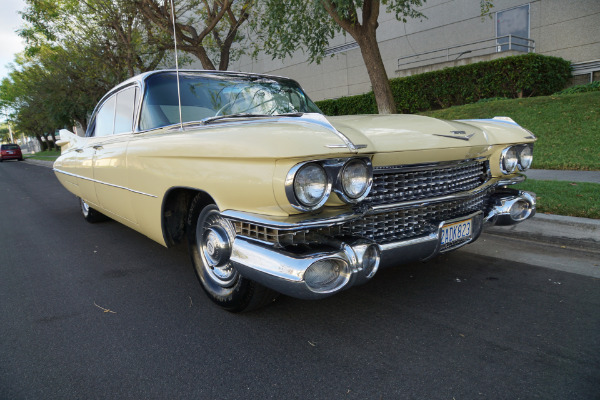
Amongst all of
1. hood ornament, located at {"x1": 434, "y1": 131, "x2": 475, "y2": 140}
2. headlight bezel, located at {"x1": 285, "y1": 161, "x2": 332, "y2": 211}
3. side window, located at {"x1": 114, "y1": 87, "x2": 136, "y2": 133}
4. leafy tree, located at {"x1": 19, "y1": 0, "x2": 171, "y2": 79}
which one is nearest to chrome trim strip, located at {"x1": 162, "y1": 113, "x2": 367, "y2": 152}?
headlight bezel, located at {"x1": 285, "y1": 161, "x2": 332, "y2": 211}

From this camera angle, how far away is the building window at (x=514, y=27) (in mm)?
14359

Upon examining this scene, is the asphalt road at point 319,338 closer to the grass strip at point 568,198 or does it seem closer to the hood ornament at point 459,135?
the hood ornament at point 459,135

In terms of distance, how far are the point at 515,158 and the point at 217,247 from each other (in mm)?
2345

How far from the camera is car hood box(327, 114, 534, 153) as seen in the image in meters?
2.29

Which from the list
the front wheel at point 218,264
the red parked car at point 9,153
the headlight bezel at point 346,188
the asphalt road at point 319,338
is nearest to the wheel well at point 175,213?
the front wheel at point 218,264

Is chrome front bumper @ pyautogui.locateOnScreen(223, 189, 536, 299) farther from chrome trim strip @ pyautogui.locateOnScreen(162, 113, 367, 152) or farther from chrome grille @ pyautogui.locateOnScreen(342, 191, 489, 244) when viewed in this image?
chrome trim strip @ pyautogui.locateOnScreen(162, 113, 367, 152)

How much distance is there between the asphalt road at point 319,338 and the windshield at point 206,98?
1.37 m

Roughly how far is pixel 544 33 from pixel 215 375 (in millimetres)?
16178

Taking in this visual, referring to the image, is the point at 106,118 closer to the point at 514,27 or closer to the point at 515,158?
the point at 515,158

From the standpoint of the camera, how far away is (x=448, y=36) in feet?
53.2

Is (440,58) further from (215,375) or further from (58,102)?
(58,102)

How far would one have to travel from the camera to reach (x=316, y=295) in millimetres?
2080

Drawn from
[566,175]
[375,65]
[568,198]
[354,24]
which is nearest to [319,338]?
[568,198]

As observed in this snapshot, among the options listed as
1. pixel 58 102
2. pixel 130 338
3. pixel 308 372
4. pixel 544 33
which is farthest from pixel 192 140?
pixel 58 102
